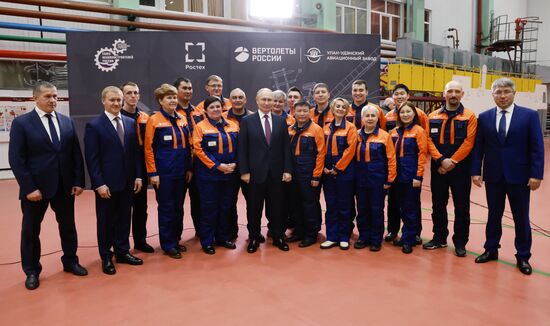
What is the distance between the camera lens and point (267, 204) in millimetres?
3779

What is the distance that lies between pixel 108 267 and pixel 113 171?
767 millimetres

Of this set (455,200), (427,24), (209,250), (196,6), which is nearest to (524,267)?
(455,200)

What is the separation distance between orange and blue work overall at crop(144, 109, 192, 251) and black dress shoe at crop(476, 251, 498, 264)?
2630 mm

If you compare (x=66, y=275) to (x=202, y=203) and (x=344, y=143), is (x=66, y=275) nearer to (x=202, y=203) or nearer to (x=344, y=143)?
(x=202, y=203)

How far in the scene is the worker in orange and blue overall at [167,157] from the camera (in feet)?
11.3

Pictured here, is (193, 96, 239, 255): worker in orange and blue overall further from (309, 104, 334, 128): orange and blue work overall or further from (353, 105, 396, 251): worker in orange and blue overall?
(353, 105, 396, 251): worker in orange and blue overall

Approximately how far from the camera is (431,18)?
14938 mm

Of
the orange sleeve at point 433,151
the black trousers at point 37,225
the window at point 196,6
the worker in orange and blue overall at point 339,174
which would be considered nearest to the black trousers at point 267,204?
the worker in orange and blue overall at point 339,174

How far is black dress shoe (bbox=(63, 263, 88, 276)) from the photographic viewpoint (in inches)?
124

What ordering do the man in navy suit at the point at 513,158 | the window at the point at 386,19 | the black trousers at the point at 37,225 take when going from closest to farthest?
the black trousers at the point at 37,225 → the man in navy suit at the point at 513,158 → the window at the point at 386,19

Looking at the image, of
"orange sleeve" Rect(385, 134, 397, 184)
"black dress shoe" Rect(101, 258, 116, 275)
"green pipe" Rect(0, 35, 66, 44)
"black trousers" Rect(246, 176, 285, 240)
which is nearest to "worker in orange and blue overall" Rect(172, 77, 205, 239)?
"black trousers" Rect(246, 176, 285, 240)

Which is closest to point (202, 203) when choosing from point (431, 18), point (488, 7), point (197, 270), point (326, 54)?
point (197, 270)

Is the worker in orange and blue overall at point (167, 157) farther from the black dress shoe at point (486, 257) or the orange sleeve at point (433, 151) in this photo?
the black dress shoe at point (486, 257)

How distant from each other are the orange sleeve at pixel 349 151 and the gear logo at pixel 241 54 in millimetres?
3193
